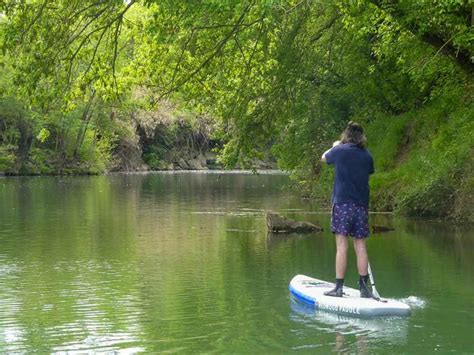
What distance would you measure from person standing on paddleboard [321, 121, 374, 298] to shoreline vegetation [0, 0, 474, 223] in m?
2.10

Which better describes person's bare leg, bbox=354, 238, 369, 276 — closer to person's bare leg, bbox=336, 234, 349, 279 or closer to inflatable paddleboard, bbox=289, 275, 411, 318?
person's bare leg, bbox=336, 234, 349, 279

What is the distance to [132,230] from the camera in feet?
72.3

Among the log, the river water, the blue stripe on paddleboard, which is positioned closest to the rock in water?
the river water

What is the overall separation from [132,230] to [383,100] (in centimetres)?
1084

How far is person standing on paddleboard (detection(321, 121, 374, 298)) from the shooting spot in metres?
11.2

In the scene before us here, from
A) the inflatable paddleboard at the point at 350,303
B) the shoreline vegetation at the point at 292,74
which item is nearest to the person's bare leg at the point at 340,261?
the inflatable paddleboard at the point at 350,303

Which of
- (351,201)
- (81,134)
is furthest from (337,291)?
(81,134)

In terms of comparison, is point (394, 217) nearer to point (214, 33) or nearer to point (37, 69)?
point (214, 33)

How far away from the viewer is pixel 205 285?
1313cm

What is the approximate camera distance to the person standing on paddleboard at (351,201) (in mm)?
11164

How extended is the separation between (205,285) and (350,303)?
2990 millimetres

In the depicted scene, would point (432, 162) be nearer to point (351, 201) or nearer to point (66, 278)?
point (66, 278)

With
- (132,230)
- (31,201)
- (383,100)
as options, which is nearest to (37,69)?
(132,230)

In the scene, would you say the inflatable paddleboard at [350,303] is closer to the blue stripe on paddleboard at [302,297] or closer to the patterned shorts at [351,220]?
the blue stripe on paddleboard at [302,297]
